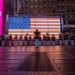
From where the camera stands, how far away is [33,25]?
46.4 meters

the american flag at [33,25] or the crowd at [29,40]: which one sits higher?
the american flag at [33,25]

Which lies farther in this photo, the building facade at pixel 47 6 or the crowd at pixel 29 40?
the building facade at pixel 47 6

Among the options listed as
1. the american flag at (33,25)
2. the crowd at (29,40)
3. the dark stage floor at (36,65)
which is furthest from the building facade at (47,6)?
the dark stage floor at (36,65)

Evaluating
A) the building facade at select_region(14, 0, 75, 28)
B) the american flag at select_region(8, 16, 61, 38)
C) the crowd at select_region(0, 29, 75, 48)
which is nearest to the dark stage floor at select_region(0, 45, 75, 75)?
the crowd at select_region(0, 29, 75, 48)

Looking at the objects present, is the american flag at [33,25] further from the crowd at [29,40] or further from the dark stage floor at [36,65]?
the dark stage floor at [36,65]

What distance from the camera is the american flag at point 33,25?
44531 mm

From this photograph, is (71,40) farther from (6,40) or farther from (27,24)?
(6,40)

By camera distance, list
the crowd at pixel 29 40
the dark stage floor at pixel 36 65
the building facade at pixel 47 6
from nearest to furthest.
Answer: the dark stage floor at pixel 36 65
the crowd at pixel 29 40
the building facade at pixel 47 6

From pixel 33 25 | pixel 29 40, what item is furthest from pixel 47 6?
pixel 29 40

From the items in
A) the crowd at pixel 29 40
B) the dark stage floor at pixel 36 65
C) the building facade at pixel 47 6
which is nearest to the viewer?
the dark stage floor at pixel 36 65

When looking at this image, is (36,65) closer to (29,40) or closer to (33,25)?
(29,40)

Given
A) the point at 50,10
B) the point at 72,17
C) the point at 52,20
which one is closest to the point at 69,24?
the point at 72,17

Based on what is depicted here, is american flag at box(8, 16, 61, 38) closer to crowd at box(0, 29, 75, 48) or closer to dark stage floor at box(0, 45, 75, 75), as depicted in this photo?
crowd at box(0, 29, 75, 48)

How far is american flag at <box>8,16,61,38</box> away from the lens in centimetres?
4453
